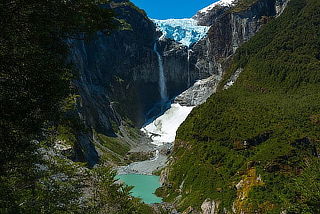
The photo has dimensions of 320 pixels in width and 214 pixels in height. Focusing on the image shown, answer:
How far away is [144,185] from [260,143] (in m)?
30.5

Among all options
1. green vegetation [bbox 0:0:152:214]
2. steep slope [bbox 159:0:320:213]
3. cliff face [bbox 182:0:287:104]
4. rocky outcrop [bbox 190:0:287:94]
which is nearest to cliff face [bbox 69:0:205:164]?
cliff face [bbox 182:0:287:104]

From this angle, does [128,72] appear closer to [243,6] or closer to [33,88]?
[243,6]

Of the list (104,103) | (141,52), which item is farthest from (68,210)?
(141,52)

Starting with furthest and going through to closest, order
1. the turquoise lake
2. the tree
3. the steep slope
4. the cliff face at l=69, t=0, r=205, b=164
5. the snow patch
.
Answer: the snow patch < the cliff face at l=69, t=0, r=205, b=164 < the turquoise lake < the steep slope < the tree

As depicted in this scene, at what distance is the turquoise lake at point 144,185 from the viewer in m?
67.3

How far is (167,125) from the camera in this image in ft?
544

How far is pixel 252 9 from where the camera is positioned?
172 m

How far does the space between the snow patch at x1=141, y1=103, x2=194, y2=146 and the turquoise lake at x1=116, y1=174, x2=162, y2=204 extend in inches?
2214

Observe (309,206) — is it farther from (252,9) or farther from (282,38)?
(252,9)

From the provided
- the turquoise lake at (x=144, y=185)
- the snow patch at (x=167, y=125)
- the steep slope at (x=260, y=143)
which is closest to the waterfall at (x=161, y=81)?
the snow patch at (x=167, y=125)

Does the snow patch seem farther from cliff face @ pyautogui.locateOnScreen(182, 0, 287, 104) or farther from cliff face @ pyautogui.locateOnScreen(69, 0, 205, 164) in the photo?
cliff face @ pyautogui.locateOnScreen(182, 0, 287, 104)

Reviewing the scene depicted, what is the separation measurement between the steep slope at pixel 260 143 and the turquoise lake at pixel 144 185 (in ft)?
11.3

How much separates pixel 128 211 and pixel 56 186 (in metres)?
14.5

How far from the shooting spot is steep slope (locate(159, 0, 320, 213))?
46938 mm
